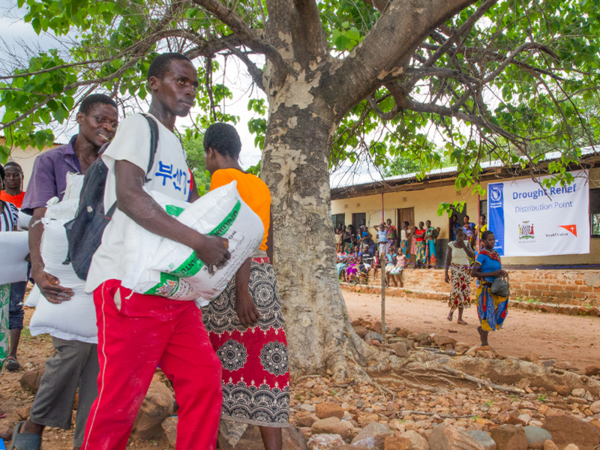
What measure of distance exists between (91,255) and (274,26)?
290 centimetres

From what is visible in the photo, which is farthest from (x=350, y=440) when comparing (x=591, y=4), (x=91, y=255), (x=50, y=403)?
(x=591, y=4)

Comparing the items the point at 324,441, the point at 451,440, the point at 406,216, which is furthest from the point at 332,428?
the point at 406,216

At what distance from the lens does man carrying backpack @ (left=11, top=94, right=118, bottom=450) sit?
6.21ft

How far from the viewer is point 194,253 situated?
1.47 m

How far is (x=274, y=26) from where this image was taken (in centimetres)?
389

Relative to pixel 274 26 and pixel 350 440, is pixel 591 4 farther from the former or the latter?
pixel 350 440

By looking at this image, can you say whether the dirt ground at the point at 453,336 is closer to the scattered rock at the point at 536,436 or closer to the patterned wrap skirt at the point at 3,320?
the patterned wrap skirt at the point at 3,320

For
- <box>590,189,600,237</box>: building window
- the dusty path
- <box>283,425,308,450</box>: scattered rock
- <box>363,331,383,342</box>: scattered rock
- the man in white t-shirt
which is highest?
<box>590,189,600,237</box>: building window

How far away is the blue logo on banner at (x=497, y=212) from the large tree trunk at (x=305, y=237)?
8.32m

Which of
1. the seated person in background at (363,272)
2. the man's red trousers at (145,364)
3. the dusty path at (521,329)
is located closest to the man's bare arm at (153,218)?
the man's red trousers at (145,364)

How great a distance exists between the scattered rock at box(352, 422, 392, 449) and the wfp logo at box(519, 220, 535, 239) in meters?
9.34

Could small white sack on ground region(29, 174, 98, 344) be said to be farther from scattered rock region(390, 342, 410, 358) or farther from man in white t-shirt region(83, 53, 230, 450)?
scattered rock region(390, 342, 410, 358)

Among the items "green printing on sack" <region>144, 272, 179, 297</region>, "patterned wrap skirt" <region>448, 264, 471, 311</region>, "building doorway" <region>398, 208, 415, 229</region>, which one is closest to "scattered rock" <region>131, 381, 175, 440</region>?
"green printing on sack" <region>144, 272, 179, 297</region>

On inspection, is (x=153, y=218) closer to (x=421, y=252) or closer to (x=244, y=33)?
(x=244, y=33)
